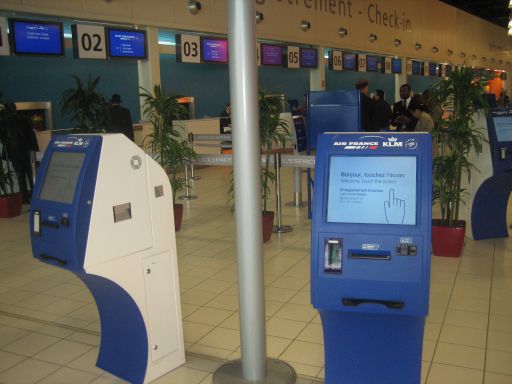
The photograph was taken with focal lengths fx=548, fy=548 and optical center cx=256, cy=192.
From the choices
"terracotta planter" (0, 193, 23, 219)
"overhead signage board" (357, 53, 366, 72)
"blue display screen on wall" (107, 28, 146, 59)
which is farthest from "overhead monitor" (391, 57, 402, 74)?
"terracotta planter" (0, 193, 23, 219)

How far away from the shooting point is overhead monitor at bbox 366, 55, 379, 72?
15.7 metres

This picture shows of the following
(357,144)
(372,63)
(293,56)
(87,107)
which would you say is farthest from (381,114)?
(372,63)

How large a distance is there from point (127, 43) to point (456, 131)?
19.3 ft

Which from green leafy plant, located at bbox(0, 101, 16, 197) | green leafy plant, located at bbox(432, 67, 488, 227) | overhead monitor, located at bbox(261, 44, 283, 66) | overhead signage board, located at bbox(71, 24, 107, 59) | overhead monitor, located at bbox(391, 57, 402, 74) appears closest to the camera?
green leafy plant, located at bbox(432, 67, 488, 227)

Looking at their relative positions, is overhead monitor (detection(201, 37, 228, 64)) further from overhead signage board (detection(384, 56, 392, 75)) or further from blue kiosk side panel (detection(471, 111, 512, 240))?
overhead signage board (detection(384, 56, 392, 75))

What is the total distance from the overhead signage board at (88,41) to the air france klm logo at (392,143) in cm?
693

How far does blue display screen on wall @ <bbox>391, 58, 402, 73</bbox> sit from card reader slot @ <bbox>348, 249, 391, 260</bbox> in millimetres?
15964

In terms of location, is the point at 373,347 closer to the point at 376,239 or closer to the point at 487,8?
the point at 376,239

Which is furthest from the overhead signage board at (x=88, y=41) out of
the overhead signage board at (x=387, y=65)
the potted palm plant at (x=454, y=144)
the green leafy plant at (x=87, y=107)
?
the overhead signage board at (x=387, y=65)

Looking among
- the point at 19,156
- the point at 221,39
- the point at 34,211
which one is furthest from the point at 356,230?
the point at 221,39

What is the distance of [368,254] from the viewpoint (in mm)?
2238

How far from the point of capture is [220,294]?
4.36m

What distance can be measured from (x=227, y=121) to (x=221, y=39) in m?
1.83

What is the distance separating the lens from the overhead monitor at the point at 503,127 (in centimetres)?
516
